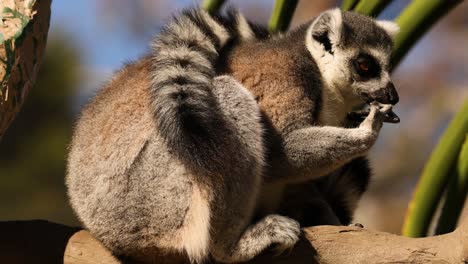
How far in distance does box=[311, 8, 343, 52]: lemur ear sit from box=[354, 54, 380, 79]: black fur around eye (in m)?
0.18

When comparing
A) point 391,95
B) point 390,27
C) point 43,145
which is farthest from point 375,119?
point 43,145

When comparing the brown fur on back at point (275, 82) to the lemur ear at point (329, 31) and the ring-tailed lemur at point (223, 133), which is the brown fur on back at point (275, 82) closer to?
the ring-tailed lemur at point (223, 133)

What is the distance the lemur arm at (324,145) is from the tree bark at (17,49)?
1.44 m

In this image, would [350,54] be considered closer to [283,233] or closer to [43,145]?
[283,233]

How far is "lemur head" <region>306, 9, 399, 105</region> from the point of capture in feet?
15.2

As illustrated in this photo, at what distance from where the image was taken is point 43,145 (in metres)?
19.3

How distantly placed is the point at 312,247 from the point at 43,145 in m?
16.4

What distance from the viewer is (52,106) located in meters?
19.5

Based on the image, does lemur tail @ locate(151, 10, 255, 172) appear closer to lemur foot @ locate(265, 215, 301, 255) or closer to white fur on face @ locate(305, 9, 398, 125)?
lemur foot @ locate(265, 215, 301, 255)

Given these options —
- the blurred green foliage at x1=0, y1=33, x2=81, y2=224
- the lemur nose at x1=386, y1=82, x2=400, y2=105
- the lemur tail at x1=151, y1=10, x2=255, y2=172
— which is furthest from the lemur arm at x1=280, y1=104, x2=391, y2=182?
the blurred green foliage at x1=0, y1=33, x2=81, y2=224

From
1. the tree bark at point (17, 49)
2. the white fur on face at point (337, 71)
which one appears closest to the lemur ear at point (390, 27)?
the white fur on face at point (337, 71)

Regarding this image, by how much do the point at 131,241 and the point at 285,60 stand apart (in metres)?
1.41

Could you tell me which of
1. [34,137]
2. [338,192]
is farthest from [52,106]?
[338,192]

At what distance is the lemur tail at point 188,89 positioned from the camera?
3.83 m
